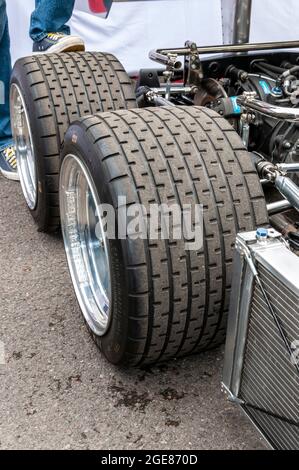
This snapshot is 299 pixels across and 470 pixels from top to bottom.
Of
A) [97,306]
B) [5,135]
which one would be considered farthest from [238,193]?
[5,135]

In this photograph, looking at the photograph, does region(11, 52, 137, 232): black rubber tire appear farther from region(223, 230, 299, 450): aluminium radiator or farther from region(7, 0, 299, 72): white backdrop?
region(7, 0, 299, 72): white backdrop

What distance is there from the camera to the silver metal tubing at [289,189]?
1.46m

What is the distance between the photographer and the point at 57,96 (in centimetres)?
226

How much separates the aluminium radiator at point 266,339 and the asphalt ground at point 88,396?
0.13m

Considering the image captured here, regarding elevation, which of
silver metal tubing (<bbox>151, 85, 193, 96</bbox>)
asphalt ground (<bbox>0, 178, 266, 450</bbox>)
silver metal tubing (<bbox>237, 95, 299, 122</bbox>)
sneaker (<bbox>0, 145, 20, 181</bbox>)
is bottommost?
sneaker (<bbox>0, 145, 20, 181</bbox>)

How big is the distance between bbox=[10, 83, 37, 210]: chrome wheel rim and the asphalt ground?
2.41 ft

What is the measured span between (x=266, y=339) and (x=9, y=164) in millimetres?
2297

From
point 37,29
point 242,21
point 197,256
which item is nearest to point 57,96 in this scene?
point 197,256

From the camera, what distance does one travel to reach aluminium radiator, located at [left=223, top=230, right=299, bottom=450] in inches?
47.6

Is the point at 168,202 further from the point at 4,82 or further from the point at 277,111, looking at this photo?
the point at 4,82

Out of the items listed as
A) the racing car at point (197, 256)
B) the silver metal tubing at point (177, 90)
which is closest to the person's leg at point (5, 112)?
the silver metal tubing at point (177, 90)

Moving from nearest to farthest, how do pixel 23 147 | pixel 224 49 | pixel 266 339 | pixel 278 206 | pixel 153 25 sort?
pixel 266 339 < pixel 278 206 < pixel 224 49 < pixel 23 147 < pixel 153 25

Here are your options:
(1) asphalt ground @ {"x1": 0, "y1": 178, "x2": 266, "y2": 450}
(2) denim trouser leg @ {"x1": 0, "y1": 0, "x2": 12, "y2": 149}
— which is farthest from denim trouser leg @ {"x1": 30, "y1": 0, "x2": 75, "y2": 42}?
(1) asphalt ground @ {"x1": 0, "y1": 178, "x2": 266, "y2": 450}

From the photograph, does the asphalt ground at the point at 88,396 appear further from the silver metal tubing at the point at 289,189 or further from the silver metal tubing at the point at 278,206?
the silver metal tubing at the point at 289,189
